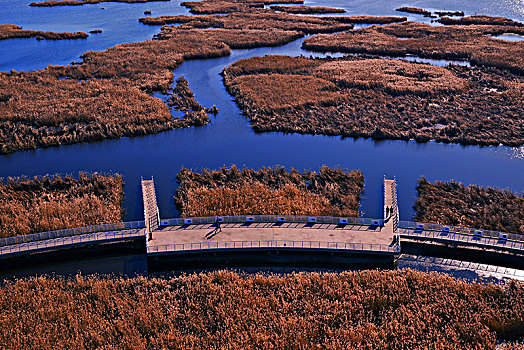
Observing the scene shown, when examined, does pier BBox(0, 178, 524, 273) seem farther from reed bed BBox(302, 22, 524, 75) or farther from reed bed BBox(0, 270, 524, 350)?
reed bed BBox(302, 22, 524, 75)

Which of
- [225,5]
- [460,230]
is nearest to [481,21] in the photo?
[225,5]

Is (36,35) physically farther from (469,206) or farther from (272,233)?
(469,206)

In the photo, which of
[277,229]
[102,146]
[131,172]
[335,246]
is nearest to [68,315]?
[277,229]

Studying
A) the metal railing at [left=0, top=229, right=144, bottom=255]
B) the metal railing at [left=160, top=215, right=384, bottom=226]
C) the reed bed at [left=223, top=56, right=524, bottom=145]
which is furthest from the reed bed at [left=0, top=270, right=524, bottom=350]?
the reed bed at [left=223, top=56, right=524, bottom=145]

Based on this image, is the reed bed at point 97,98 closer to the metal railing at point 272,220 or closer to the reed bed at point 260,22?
the reed bed at point 260,22

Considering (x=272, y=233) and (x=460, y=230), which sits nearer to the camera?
(x=272, y=233)

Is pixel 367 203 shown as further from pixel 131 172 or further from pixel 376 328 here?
pixel 131 172

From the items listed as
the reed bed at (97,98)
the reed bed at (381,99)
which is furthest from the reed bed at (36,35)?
the reed bed at (381,99)
